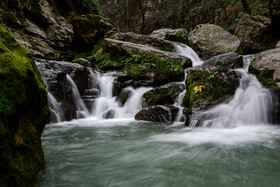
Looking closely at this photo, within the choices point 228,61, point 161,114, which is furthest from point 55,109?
point 228,61

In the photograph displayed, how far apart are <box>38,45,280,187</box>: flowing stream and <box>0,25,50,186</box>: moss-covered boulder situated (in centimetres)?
34

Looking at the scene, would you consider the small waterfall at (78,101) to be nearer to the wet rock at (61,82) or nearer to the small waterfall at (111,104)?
the wet rock at (61,82)

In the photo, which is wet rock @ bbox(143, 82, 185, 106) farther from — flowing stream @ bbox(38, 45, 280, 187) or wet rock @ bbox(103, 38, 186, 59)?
wet rock @ bbox(103, 38, 186, 59)

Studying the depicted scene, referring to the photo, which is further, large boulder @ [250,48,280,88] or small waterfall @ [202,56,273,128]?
large boulder @ [250,48,280,88]

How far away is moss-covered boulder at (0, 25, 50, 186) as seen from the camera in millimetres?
1554

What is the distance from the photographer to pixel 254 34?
12281 millimetres

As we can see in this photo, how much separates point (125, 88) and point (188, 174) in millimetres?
7632

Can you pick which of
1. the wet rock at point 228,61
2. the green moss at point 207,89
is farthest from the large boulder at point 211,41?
the green moss at point 207,89

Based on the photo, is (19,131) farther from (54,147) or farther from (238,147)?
(238,147)

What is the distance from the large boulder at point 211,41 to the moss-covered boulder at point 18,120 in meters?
13.4

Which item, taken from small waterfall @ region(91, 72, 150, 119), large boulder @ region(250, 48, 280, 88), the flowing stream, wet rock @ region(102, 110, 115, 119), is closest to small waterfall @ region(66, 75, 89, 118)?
small waterfall @ region(91, 72, 150, 119)

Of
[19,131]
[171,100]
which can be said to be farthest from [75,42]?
[19,131]

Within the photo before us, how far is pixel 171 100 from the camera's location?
775 centimetres

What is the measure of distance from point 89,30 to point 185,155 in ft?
47.3
